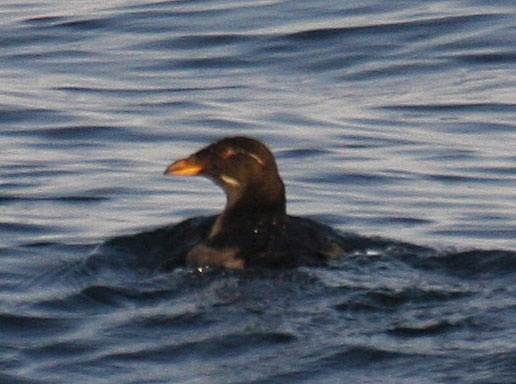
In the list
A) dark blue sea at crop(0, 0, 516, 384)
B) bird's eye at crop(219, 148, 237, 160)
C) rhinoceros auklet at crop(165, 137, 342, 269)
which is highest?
bird's eye at crop(219, 148, 237, 160)

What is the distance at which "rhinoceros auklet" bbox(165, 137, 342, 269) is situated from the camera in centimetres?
1067

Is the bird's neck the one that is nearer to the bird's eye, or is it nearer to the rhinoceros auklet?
the rhinoceros auklet

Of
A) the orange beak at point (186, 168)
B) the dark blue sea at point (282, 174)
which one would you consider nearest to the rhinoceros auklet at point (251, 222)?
the orange beak at point (186, 168)

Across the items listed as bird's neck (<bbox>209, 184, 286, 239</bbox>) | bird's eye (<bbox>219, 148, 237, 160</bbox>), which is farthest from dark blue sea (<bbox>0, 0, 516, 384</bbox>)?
bird's eye (<bbox>219, 148, 237, 160</bbox>)

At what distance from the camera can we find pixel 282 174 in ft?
47.8

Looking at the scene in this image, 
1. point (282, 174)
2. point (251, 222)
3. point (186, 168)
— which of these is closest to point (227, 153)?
point (186, 168)

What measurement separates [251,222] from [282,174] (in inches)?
136

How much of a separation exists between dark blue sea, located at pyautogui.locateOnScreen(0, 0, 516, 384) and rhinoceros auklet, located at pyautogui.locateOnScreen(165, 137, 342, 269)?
5.9 inches

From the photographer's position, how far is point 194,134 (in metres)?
15.8

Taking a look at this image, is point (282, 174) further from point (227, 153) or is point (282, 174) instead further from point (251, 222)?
point (251, 222)

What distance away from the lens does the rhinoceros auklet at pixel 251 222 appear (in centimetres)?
1067

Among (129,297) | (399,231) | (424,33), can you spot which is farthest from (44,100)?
(129,297)

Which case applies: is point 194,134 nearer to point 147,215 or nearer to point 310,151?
point 310,151

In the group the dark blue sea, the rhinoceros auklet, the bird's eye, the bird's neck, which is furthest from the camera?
the bird's eye
